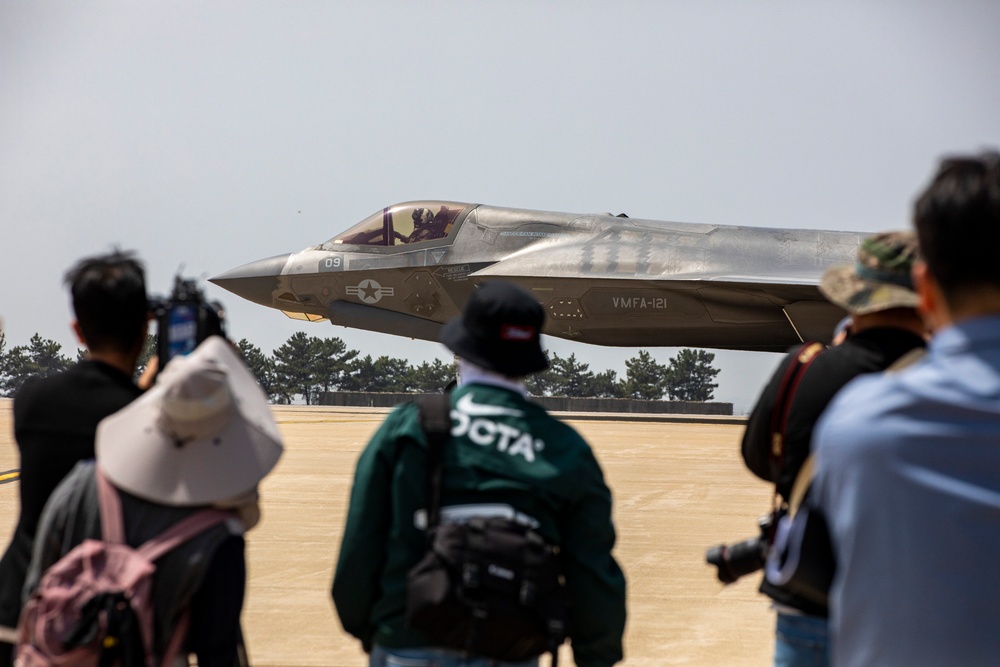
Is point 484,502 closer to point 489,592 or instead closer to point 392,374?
point 489,592

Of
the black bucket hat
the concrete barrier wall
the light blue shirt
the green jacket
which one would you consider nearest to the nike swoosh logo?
the green jacket

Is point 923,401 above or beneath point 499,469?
above

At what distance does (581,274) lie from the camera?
19.1m

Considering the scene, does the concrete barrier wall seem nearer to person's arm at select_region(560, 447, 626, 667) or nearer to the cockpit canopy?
the cockpit canopy

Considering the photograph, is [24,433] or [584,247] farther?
[584,247]

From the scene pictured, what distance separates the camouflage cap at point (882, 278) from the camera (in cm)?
298

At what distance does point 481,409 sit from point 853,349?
1186 millimetres

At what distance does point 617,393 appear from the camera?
51531mm

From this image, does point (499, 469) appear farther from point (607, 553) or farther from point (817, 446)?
point (817, 446)

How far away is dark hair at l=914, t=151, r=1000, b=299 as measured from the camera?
1770 mm

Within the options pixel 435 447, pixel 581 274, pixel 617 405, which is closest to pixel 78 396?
pixel 435 447

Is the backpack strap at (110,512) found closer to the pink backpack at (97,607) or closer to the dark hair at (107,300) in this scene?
the pink backpack at (97,607)

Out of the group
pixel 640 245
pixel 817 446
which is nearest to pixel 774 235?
pixel 640 245

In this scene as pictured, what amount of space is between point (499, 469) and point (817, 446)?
1.04 meters
